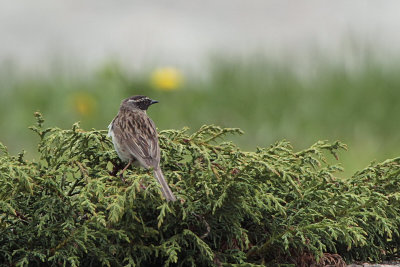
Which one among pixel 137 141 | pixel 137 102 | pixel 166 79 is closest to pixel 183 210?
pixel 137 141

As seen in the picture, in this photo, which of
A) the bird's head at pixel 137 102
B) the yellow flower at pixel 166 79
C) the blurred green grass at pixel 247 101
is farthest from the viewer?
→ the yellow flower at pixel 166 79

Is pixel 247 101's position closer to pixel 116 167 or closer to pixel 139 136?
pixel 139 136

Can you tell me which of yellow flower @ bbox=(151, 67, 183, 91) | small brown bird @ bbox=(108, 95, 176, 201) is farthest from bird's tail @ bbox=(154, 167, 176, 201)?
yellow flower @ bbox=(151, 67, 183, 91)

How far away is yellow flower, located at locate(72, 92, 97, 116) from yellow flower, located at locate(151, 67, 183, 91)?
3.07 feet

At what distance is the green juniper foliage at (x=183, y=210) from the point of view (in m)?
4.05

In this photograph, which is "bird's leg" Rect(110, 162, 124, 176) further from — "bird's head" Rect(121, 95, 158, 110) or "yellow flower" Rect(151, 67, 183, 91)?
"yellow flower" Rect(151, 67, 183, 91)

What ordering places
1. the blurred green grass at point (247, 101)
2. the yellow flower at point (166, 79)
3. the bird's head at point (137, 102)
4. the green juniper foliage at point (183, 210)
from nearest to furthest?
the green juniper foliage at point (183, 210)
the bird's head at point (137, 102)
the blurred green grass at point (247, 101)
the yellow flower at point (166, 79)

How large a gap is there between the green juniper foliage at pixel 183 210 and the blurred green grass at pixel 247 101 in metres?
5.75

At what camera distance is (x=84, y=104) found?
11094 mm

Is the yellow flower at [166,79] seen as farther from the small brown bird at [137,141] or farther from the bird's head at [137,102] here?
the small brown bird at [137,141]

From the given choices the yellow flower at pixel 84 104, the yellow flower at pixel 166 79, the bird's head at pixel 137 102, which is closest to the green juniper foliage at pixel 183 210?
the bird's head at pixel 137 102

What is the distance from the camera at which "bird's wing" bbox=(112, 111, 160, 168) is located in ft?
15.3

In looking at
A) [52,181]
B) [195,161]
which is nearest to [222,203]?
[195,161]

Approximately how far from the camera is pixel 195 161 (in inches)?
180
